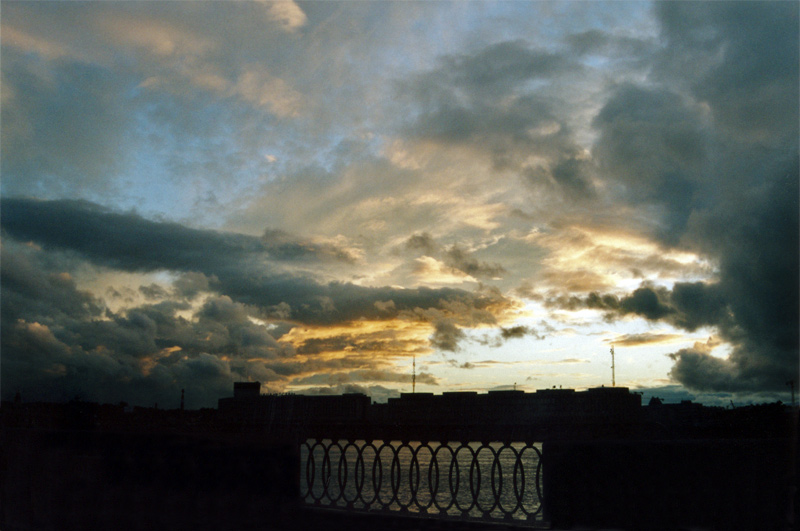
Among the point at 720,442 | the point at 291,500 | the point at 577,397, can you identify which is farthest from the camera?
the point at 577,397

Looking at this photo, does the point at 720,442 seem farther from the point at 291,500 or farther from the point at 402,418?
the point at 402,418

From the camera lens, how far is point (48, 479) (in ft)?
30.3

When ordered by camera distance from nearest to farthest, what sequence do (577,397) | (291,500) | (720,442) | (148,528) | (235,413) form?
(720,442) → (148,528) → (291,500) → (577,397) → (235,413)

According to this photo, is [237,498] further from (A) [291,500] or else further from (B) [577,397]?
(B) [577,397]

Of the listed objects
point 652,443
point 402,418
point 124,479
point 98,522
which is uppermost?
point 652,443

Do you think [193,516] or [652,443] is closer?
[652,443]

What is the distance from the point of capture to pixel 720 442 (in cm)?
674

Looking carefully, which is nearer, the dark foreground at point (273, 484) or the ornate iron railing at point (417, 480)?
the dark foreground at point (273, 484)

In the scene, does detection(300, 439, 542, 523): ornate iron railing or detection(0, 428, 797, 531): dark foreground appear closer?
detection(0, 428, 797, 531): dark foreground

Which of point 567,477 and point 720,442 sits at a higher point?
point 720,442

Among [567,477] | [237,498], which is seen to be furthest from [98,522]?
[567,477]

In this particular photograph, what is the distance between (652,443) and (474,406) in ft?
401

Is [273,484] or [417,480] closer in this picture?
[417,480]

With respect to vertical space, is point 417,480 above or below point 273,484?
above
